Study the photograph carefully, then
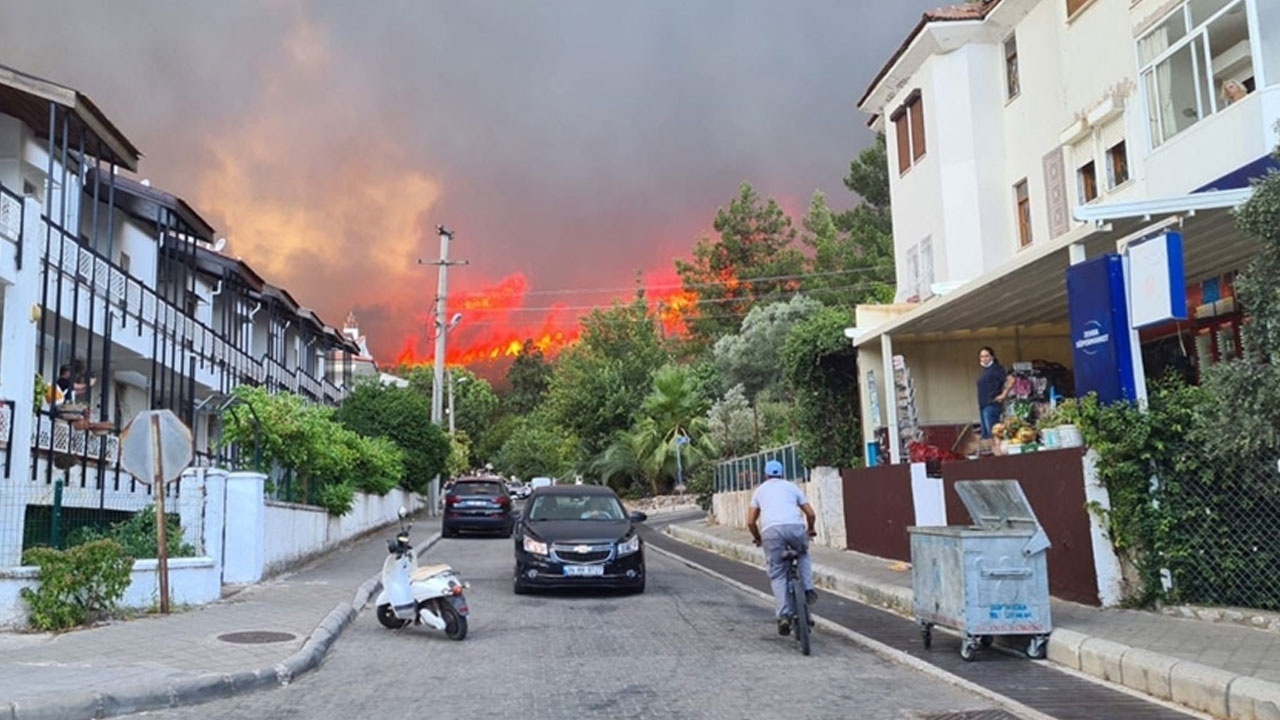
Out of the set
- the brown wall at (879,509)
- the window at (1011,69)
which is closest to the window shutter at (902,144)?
the window at (1011,69)

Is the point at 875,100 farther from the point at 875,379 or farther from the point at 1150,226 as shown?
the point at 1150,226

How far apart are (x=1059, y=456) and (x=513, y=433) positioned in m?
76.8

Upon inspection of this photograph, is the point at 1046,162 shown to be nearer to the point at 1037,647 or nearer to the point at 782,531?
the point at 782,531

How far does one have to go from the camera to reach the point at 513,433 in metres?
86.7

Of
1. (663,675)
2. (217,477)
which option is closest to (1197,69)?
(663,675)

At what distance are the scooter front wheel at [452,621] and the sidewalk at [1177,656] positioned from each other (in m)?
5.44

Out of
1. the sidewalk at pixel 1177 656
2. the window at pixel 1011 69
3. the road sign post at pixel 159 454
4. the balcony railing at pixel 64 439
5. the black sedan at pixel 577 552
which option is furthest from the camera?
the window at pixel 1011 69

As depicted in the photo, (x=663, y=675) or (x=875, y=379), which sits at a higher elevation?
(x=875, y=379)

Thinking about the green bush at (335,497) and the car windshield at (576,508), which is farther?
the green bush at (335,497)

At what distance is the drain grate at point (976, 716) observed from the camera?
7.12 meters

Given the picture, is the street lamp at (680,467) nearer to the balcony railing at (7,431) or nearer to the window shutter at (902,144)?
the window shutter at (902,144)

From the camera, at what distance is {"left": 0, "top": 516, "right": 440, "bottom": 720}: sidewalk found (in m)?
7.64

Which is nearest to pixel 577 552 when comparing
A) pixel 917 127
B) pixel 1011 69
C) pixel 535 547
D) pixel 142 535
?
pixel 535 547

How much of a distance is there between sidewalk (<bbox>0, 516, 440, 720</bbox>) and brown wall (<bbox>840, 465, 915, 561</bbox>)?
8664 millimetres
